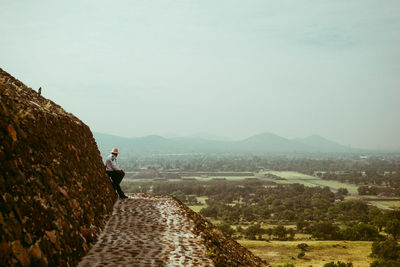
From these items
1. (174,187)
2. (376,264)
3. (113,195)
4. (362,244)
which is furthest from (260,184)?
(113,195)

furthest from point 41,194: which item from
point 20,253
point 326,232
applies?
point 326,232

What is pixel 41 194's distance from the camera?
287 inches

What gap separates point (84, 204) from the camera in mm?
10070

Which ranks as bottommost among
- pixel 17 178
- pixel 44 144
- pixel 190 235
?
pixel 190 235

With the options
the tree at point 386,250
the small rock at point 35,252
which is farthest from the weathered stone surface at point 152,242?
the tree at point 386,250

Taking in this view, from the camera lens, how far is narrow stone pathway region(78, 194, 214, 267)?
26.4 ft

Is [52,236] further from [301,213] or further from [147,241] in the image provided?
[301,213]

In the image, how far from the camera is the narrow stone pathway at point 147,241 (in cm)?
805

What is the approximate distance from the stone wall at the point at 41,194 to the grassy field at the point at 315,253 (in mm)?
37743

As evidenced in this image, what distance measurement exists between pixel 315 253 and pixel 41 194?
4768cm

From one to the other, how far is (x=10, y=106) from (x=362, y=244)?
59.1 meters

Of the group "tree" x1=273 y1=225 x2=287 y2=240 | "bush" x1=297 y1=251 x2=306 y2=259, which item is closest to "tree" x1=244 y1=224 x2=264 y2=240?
"tree" x1=273 y1=225 x2=287 y2=240

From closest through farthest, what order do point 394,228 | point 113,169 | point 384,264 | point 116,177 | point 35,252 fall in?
point 35,252, point 113,169, point 116,177, point 384,264, point 394,228

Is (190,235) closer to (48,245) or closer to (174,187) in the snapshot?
(48,245)
